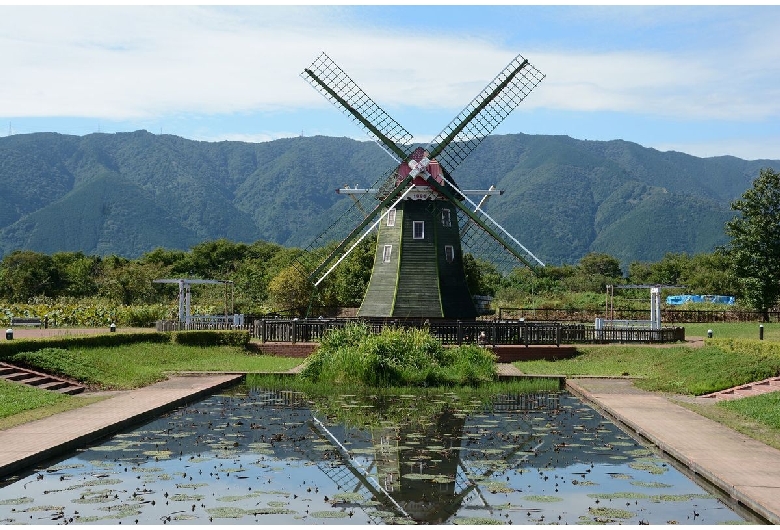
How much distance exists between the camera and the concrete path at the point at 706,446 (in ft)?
38.9

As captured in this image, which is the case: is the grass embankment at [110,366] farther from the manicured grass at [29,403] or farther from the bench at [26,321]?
the bench at [26,321]

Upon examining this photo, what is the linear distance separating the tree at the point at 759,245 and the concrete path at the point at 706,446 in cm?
3259

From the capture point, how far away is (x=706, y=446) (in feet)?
50.2

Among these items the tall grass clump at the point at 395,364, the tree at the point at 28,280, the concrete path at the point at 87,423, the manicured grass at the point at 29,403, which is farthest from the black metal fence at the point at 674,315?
the tree at the point at 28,280

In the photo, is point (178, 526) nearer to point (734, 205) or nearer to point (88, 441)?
point (88, 441)

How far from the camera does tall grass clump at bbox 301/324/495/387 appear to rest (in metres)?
25.9

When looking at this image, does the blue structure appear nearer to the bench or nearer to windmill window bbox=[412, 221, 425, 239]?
windmill window bbox=[412, 221, 425, 239]

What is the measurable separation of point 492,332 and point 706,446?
2013 cm

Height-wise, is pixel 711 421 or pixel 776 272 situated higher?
pixel 776 272

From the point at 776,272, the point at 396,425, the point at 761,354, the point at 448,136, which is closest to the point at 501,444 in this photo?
the point at 396,425

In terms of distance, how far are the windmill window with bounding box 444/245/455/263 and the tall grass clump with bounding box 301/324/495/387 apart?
35.4ft

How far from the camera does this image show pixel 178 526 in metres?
10.5

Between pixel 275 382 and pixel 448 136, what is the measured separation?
1781 cm

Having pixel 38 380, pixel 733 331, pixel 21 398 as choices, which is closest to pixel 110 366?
pixel 38 380
